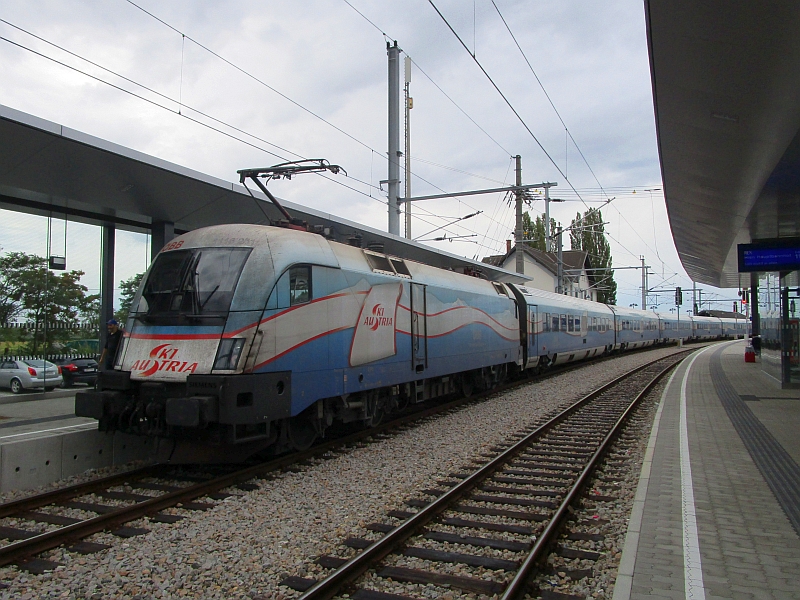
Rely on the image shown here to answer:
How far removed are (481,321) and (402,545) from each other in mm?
9837

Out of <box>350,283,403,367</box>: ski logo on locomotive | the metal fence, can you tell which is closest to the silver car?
the metal fence

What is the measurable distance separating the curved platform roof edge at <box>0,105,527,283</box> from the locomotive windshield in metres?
1.82

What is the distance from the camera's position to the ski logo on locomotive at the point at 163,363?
7.09 metres

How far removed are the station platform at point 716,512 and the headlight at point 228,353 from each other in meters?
4.36

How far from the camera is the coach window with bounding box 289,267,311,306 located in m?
7.79

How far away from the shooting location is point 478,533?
5656 millimetres

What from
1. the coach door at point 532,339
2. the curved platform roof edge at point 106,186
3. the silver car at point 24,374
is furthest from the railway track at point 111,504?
the coach door at point 532,339

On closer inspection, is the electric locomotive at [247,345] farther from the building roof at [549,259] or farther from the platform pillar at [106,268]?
the building roof at [549,259]

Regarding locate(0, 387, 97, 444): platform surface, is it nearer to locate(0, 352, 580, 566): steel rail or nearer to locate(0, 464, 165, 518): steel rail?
locate(0, 464, 165, 518): steel rail

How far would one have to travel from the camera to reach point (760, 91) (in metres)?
6.91

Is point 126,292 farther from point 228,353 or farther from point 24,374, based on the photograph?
point 228,353

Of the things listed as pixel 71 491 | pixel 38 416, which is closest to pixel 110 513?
pixel 71 491

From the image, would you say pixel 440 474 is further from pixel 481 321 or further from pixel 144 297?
pixel 481 321

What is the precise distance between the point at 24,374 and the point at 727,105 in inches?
506
